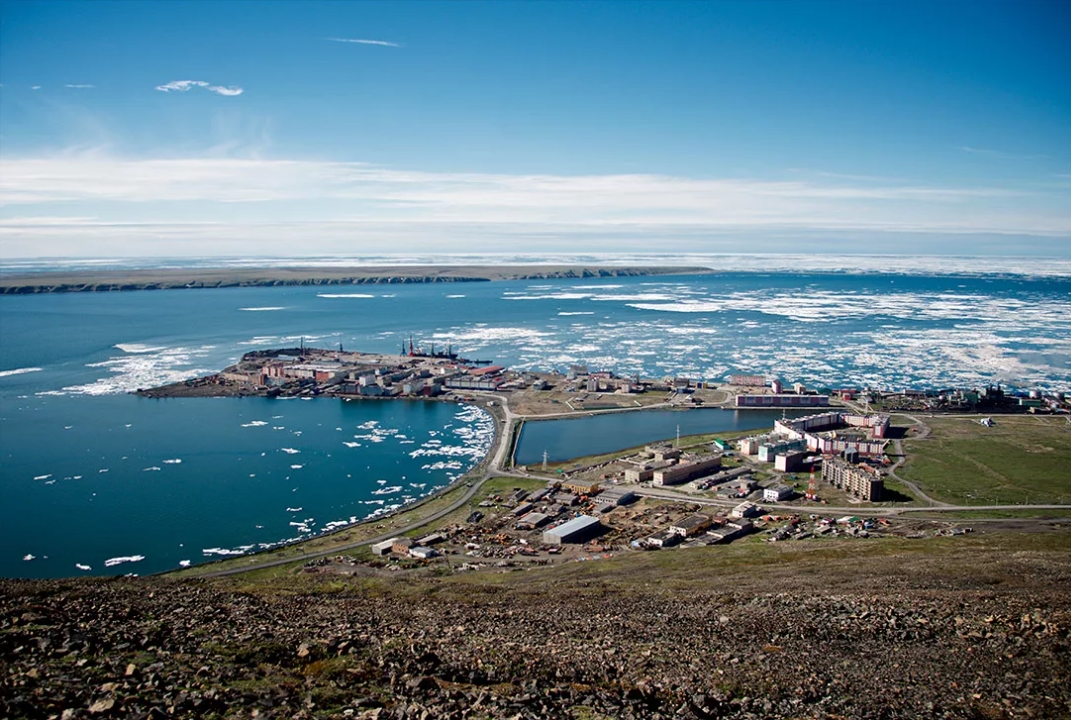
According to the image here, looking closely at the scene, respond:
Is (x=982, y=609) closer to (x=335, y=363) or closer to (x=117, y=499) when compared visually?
(x=117, y=499)

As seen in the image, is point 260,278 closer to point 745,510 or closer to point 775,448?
point 775,448

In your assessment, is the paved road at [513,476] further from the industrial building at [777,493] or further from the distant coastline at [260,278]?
the distant coastline at [260,278]

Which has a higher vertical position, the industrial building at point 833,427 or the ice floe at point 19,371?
the ice floe at point 19,371

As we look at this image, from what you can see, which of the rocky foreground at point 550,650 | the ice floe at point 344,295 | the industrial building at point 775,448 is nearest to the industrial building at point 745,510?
the industrial building at point 775,448

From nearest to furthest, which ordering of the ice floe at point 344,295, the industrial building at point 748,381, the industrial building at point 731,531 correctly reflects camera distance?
the industrial building at point 731,531, the industrial building at point 748,381, the ice floe at point 344,295

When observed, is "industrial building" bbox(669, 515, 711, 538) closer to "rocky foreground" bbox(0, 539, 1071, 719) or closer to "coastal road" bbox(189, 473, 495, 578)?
"rocky foreground" bbox(0, 539, 1071, 719)

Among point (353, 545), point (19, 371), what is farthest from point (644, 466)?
point (19, 371)

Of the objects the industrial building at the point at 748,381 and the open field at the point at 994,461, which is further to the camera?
the industrial building at the point at 748,381
